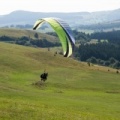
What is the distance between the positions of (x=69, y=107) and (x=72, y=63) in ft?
177

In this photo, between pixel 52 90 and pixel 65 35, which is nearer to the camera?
pixel 65 35

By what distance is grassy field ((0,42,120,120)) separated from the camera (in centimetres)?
2722

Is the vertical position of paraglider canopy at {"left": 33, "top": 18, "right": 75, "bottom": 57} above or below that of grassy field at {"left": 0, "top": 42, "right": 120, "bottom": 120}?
above

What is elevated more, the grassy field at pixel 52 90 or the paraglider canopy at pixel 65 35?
the paraglider canopy at pixel 65 35

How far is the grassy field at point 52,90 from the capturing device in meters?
27.2

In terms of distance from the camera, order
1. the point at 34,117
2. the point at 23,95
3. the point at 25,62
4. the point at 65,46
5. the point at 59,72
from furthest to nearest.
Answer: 1. the point at 25,62
2. the point at 59,72
3. the point at 23,95
4. the point at 65,46
5. the point at 34,117

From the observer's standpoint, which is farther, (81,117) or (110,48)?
(110,48)

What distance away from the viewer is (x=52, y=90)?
49719 millimetres

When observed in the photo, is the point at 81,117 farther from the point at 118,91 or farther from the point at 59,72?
the point at 59,72

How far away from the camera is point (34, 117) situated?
992 inches

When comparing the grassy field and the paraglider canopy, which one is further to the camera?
the paraglider canopy

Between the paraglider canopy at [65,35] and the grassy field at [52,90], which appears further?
the paraglider canopy at [65,35]

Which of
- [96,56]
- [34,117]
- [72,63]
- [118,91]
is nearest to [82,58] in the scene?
[96,56]

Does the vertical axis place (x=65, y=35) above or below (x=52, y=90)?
above
